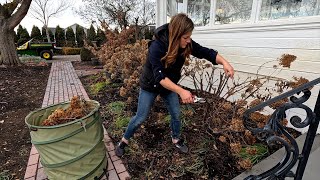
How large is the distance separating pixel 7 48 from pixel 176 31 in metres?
10.7

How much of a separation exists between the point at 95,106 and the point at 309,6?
295 centimetres

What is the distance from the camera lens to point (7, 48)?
32.1ft

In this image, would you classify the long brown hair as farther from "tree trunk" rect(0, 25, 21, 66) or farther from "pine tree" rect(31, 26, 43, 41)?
"pine tree" rect(31, 26, 43, 41)

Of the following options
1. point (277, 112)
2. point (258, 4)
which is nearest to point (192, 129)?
point (277, 112)

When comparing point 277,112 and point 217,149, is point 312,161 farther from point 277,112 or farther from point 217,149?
point 277,112

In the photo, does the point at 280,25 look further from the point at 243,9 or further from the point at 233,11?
the point at 233,11

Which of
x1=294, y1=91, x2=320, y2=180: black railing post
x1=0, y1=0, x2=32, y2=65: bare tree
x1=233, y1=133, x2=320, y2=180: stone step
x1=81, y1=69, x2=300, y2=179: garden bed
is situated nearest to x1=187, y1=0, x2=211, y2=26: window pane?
x1=81, y1=69, x2=300, y2=179: garden bed

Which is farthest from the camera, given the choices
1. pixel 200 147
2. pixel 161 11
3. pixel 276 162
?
pixel 161 11

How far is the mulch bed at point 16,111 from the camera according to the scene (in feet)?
8.89

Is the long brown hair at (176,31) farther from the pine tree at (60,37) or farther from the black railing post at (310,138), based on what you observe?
the pine tree at (60,37)

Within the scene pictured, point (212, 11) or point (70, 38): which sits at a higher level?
point (212, 11)

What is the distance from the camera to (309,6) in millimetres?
2764

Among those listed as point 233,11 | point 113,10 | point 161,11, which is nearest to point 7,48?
point 161,11

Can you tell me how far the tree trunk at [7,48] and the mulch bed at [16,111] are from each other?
128 cm
